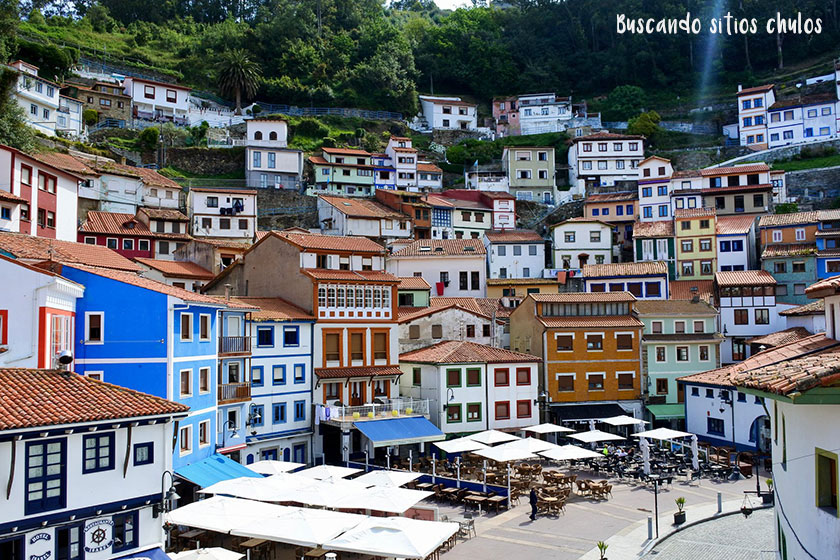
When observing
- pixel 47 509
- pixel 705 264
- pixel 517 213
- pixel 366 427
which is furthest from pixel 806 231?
pixel 47 509

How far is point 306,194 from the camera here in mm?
76562

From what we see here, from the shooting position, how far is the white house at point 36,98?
6750cm

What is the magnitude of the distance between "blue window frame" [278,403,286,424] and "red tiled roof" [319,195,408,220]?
3146cm

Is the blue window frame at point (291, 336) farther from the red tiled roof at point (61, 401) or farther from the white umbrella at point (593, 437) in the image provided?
the red tiled roof at point (61, 401)

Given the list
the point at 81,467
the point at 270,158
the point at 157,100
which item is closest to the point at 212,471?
the point at 81,467

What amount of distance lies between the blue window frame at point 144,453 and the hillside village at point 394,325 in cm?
6

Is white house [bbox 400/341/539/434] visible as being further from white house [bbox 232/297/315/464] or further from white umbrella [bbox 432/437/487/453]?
white house [bbox 232/297/315/464]

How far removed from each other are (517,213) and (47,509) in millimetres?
68141

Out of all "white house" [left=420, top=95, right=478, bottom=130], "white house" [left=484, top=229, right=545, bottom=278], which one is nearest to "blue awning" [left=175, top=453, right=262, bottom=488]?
"white house" [left=484, top=229, right=545, bottom=278]

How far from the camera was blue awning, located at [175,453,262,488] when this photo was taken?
2775 centimetres

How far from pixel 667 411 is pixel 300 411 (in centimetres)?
2416

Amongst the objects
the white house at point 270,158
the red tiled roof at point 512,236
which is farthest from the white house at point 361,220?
the white house at point 270,158

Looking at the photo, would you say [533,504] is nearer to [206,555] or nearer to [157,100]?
[206,555]

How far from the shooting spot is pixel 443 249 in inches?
2485
